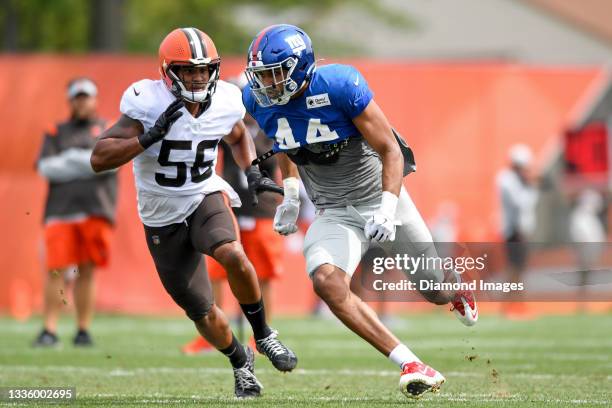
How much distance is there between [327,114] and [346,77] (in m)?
0.20

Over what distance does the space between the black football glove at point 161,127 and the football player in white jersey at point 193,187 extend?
0.05 metres

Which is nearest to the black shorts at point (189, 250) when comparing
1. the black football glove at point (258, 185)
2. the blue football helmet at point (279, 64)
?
the black football glove at point (258, 185)

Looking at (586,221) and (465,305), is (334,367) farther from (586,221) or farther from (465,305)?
(586,221)

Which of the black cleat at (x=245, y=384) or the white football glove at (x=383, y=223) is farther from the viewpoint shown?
the black cleat at (x=245, y=384)

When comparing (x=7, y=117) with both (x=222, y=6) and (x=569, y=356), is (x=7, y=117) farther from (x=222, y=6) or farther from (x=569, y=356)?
(x=222, y=6)

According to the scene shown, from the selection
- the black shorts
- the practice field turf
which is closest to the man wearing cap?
the practice field turf

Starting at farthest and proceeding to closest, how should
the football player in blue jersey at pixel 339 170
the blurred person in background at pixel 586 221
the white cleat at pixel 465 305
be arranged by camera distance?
the blurred person in background at pixel 586 221, the white cleat at pixel 465 305, the football player in blue jersey at pixel 339 170

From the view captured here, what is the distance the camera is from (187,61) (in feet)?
19.2

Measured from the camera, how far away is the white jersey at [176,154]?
5906 millimetres

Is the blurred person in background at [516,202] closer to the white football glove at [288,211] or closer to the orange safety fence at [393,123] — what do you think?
the orange safety fence at [393,123]

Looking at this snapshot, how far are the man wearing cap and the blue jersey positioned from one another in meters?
3.72

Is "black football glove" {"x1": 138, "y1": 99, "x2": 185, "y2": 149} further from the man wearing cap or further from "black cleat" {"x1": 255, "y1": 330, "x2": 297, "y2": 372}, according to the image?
the man wearing cap

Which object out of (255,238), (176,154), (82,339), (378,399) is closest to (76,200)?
(82,339)

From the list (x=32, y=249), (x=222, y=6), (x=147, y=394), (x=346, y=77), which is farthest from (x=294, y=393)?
(x=222, y=6)
